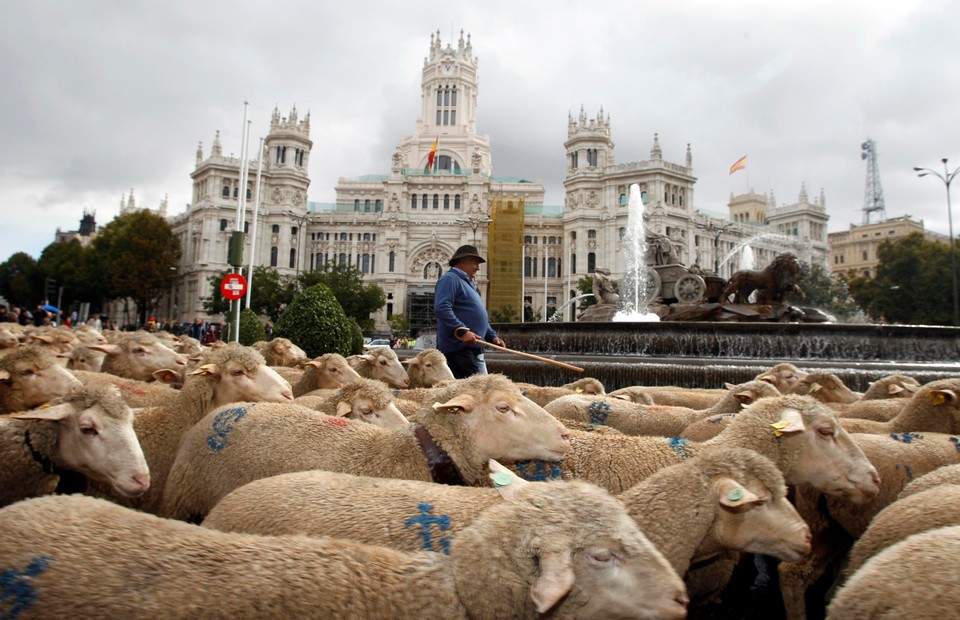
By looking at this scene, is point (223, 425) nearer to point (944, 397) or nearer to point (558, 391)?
point (558, 391)

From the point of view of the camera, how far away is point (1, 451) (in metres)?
3.38

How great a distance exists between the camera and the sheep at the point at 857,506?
11.3ft

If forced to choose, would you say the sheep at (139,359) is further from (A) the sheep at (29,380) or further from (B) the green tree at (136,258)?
(B) the green tree at (136,258)

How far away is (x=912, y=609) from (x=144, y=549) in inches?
90.4

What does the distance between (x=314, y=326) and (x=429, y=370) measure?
709cm

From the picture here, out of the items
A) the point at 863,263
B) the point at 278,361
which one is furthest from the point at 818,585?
the point at 863,263

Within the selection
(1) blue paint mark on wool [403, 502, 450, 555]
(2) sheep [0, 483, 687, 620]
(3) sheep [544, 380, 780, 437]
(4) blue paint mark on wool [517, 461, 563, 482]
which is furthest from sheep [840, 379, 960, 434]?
(1) blue paint mark on wool [403, 502, 450, 555]

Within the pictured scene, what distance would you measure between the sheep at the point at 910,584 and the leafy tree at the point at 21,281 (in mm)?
84078

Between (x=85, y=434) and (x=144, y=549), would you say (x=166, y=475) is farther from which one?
(x=144, y=549)

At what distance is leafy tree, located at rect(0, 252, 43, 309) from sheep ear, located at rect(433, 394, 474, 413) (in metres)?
82.2

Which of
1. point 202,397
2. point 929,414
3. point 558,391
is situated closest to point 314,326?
point 558,391

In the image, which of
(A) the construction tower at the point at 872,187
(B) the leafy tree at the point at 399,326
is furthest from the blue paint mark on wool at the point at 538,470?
(A) the construction tower at the point at 872,187

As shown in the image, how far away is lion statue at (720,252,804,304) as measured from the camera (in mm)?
16000

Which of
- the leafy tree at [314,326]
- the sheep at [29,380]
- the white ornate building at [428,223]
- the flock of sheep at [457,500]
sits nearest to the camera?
the flock of sheep at [457,500]
